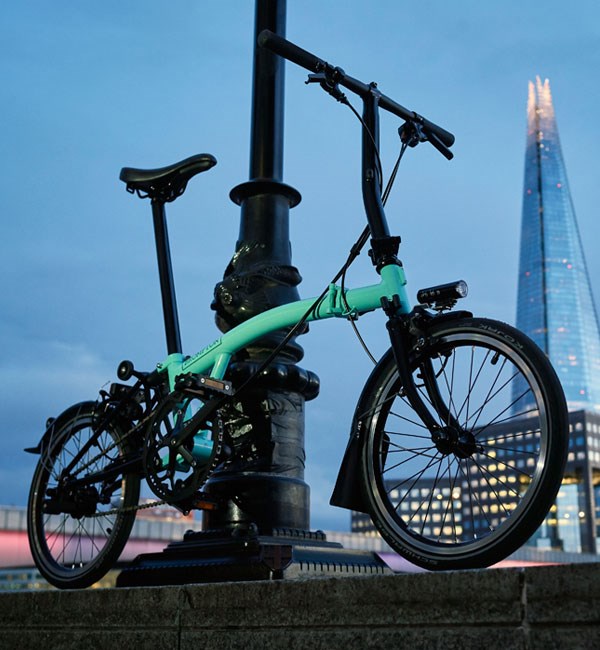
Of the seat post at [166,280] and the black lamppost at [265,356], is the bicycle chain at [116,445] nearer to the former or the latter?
the black lamppost at [265,356]

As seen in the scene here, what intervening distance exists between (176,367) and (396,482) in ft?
6.55

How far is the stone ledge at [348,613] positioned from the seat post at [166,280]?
6.99ft

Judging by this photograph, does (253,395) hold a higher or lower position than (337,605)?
higher

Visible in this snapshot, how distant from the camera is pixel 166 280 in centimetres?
618

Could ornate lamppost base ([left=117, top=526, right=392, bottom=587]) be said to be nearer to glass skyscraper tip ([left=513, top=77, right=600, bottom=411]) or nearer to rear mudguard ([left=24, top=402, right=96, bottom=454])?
rear mudguard ([left=24, top=402, right=96, bottom=454])

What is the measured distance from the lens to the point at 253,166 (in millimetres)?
6168

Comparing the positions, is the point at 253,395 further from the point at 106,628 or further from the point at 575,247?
the point at 575,247

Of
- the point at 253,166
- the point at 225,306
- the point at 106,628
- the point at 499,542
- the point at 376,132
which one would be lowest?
the point at 106,628

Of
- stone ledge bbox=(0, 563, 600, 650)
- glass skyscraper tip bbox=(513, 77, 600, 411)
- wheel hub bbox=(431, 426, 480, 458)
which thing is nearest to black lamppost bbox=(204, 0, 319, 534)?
stone ledge bbox=(0, 563, 600, 650)

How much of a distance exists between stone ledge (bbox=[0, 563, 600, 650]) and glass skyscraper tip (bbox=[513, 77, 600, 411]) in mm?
180593

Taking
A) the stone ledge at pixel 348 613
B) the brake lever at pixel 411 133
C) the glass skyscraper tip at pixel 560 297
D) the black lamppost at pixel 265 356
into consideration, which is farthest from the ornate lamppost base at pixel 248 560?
the glass skyscraper tip at pixel 560 297

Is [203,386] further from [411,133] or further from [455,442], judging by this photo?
[411,133]

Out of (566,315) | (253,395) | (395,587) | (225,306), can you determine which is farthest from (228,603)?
(566,315)

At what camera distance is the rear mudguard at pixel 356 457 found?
12.7ft
